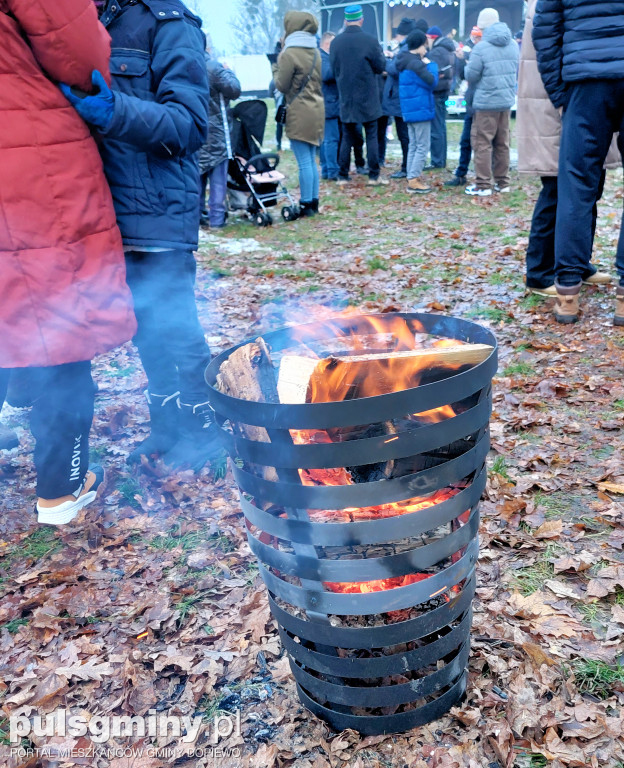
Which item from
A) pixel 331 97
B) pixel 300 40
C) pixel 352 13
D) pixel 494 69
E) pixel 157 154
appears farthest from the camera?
pixel 331 97

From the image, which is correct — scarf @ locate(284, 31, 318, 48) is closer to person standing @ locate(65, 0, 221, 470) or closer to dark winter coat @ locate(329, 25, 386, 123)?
dark winter coat @ locate(329, 25, 386, 123)

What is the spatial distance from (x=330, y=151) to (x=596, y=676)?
477 inches

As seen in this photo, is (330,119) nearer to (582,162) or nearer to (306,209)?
(306,209)

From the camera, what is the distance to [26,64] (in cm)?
223

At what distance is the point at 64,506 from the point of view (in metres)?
3.10

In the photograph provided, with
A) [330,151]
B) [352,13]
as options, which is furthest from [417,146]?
[352,13]

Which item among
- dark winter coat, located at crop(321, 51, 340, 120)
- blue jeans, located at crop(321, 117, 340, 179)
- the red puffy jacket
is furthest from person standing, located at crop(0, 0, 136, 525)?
blue jeans, located at crop(321, 117, 340, 179)

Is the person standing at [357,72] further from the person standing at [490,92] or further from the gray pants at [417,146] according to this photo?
the person standing at [490,92]

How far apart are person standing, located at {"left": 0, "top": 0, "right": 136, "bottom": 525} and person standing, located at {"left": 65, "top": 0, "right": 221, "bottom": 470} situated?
117 millimetres

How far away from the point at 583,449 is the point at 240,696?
2266 millimetres

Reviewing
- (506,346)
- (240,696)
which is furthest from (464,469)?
(506,346)

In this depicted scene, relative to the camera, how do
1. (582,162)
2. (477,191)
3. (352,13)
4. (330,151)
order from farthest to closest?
1. (330,151)
2. (352,13)
3. (477,191)
4. (582,162)

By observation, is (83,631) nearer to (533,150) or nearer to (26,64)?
(26,64)

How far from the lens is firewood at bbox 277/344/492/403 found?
5.85ft
